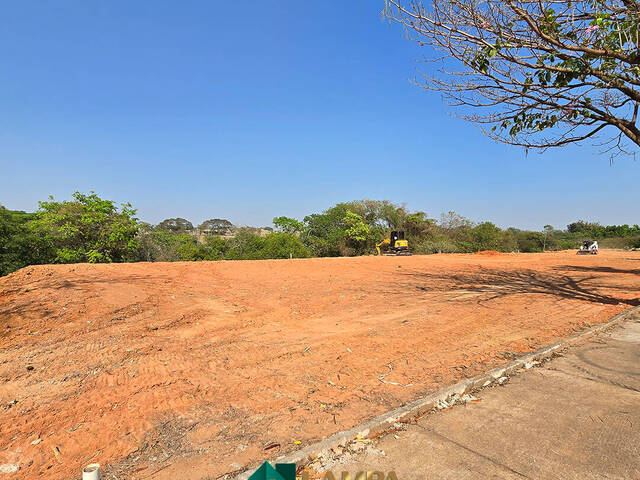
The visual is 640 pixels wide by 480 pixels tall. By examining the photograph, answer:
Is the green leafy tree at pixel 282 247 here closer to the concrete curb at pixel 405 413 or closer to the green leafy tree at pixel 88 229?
the green leafy tree at pixel 88 229

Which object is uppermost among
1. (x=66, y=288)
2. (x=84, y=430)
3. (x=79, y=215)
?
(x=79, y=215)

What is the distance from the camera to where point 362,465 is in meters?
2.14

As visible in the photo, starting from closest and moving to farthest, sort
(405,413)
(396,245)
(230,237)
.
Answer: (405,413) → (396,245) → (230,237)

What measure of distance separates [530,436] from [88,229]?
62.2ft

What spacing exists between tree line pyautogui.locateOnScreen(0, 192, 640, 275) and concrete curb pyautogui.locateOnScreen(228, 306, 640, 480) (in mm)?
14493

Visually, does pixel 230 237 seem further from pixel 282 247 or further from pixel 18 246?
pixel 18 246

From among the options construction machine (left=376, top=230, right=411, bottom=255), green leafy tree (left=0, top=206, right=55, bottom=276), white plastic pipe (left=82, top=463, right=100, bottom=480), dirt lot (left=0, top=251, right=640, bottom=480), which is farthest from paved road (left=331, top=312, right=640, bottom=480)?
construction machine (left=376, top=230, right=411, bottom=255)

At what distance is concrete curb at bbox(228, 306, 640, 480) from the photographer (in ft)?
7.23

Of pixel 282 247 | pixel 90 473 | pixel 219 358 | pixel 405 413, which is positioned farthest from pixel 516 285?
pixel 282 247

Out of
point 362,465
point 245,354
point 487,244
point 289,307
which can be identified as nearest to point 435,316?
point 289,307

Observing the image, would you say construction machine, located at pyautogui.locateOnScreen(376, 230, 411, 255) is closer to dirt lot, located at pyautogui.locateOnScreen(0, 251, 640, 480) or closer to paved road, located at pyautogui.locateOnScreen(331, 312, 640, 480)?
dirt lot, located at pyautogui.locateOnScreen(0, 251, 640, 480)

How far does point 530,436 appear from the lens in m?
2.41

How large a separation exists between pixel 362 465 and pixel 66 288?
8351 mm

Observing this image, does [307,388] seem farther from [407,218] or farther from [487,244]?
[487,244]
